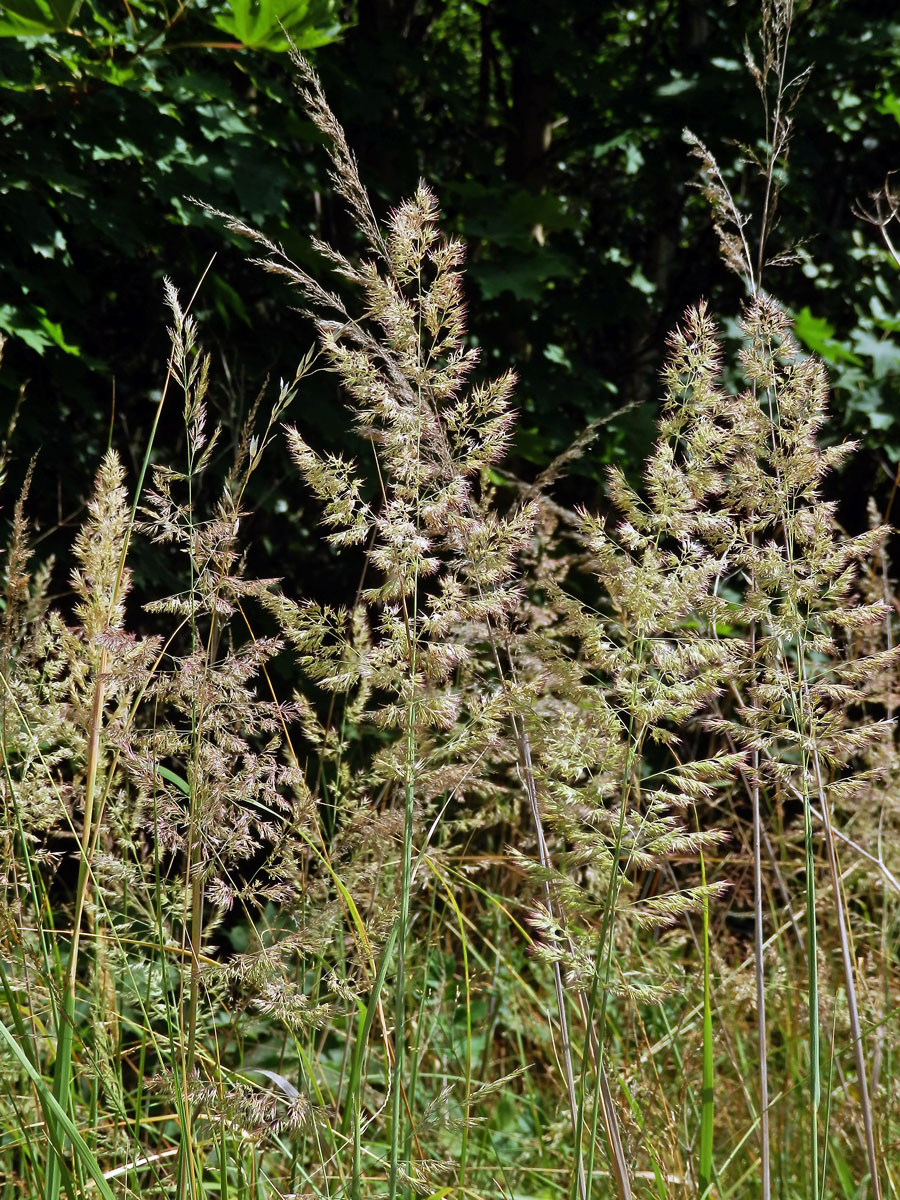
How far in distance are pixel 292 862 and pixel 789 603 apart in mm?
572

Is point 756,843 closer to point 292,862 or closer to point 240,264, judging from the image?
point 292,862

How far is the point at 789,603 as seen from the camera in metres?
1.02

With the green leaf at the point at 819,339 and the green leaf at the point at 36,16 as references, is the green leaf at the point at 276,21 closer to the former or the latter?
the green leaf at the point at 36,16

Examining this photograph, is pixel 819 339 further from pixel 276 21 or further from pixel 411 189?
pixel 276 21

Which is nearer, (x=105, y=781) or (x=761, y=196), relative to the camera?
(x=105, y=781)

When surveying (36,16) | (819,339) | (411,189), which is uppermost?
(411,189)

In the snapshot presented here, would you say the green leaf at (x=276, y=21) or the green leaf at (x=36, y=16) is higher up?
the green leaf at (x=276, y=21)

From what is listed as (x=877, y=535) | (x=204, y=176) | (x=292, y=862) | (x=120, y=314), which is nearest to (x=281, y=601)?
(x=292, y=862)

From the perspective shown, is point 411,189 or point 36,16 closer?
point 36,16

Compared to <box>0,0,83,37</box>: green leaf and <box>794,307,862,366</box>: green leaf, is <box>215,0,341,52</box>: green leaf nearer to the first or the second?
<box>0,0,83,37</box>: green leaf

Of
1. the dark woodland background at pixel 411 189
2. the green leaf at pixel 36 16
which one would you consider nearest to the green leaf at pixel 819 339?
the dark woodland background at pixel 411 189

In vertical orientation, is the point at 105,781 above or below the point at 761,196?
below

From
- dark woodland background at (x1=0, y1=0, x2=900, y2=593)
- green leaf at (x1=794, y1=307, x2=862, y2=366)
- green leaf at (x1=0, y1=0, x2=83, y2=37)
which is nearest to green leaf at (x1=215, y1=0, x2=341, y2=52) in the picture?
dark woodland background at (x1=0, y1=0, x2=900, y2=593)

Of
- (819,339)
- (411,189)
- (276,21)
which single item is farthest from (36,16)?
(819,339)
